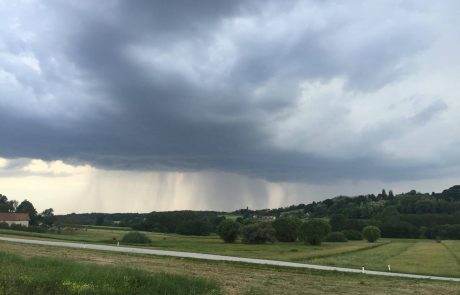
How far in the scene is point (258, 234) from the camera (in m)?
109

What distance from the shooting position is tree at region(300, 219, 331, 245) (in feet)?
358

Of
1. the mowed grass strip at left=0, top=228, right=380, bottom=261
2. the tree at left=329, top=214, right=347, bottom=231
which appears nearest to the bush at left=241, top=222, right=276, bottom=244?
the mowed grass strip at left=0, top=228, right=380, bottom=261

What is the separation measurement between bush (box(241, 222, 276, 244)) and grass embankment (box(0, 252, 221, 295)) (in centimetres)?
8754

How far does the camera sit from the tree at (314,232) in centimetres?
10919

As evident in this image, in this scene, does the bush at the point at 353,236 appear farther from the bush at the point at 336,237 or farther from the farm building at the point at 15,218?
the farm building at the point at 15,218

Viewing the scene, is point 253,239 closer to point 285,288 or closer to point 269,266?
point 269,266

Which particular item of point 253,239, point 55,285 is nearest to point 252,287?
point 55,285

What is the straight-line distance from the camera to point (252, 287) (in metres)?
25.4

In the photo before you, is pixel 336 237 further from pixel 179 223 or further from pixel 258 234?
pixel 179 223

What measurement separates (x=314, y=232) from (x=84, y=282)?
309 feet

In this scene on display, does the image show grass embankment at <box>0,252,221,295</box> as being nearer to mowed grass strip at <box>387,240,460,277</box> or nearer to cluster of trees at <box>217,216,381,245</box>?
mowed grass strip at <box>387,240,460,277</box>

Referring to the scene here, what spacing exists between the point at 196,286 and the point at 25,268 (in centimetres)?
797

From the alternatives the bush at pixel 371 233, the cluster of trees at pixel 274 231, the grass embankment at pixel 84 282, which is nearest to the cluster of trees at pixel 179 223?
the cluster of trees at pixel 274 231

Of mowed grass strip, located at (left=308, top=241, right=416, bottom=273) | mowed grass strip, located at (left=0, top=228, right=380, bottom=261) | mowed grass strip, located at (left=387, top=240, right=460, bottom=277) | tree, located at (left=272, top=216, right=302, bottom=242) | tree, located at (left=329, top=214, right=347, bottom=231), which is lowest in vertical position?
mowed grass strip, located at (left=387, top=240, right=460, bottom=277)
